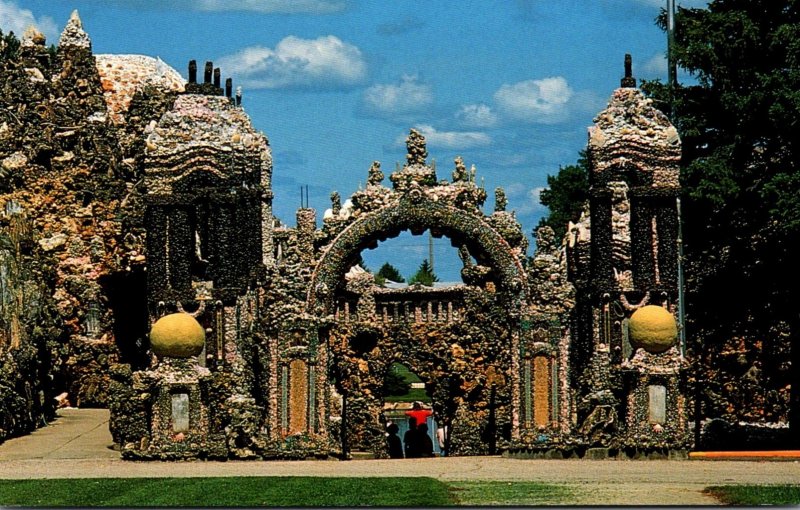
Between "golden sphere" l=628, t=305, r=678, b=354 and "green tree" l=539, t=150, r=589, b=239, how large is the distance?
33272 millimetres

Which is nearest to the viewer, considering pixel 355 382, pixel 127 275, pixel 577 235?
pixel 577 235

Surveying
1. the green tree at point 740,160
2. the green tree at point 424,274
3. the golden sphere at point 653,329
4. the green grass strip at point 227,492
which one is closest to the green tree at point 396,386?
the green tree at point 424,274

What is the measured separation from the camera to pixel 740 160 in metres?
34.4

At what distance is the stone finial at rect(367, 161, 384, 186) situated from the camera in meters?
32.2

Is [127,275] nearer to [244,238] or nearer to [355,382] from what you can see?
[355,382]

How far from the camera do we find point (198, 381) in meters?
31.1

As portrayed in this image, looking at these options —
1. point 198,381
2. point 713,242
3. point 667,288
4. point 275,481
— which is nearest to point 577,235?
point 713,242

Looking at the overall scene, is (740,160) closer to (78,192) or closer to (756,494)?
(756,494)

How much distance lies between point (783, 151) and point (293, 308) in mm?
9101

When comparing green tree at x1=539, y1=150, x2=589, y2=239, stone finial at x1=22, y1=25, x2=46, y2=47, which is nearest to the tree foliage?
stone finial at x1=22, y1=25, x2=46, y2=47

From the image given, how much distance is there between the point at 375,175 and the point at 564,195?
121 ft

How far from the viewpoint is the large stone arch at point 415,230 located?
32031mm

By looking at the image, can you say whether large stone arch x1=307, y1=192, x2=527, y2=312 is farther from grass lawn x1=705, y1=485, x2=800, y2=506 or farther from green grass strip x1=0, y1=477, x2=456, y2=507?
grass lawn x1=705, y1=485, x2=800, y2=506

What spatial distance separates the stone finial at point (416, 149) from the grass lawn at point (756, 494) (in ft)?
30.2
